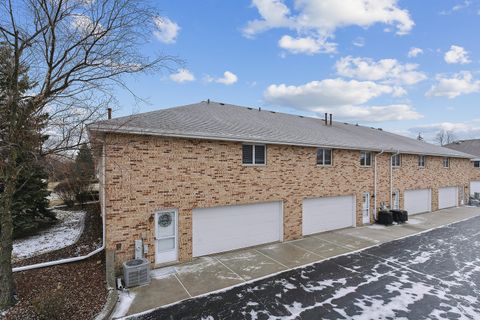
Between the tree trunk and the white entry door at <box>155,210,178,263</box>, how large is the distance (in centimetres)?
338

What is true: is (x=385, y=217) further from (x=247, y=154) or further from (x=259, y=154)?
(x=247, y=154)

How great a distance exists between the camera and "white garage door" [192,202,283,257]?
8.61 meters

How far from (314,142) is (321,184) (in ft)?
6.82

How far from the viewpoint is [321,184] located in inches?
455

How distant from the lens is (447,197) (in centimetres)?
1936

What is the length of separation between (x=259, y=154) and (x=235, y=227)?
2962 millimetres

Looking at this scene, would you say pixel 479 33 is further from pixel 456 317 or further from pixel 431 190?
→ pixel 456 317

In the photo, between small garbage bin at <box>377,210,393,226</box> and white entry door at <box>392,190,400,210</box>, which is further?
white entry door at <box>392,190,400,210</box>

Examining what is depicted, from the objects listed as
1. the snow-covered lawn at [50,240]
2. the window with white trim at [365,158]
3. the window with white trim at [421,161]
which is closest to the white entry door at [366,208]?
the window with white trim at [365,158]

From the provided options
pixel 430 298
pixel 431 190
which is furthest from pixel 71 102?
pixel 431 190

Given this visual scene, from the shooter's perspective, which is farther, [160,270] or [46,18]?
[160,270]

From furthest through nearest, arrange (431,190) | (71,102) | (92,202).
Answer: (92,202) → (431,190) → (71,102)

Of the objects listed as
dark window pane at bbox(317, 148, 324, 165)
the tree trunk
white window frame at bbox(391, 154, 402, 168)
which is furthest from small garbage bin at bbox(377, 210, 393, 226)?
the tree trunk

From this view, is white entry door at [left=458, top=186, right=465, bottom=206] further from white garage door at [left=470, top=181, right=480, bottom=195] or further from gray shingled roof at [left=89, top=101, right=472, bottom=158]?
gray shingled roof at [left=89, top=101, right=472, bottom=158]
